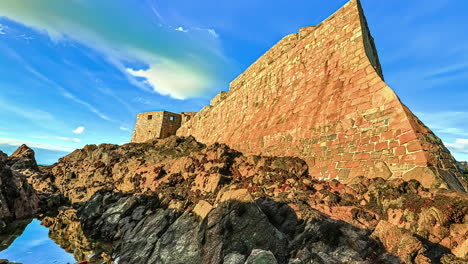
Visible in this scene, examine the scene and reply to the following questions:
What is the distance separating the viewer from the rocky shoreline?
5.27m

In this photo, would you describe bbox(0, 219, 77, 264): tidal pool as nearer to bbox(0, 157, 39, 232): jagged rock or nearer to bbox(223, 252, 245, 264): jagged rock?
bbox(0, 157, 39, 232): jagged rock

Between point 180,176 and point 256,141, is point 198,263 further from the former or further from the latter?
point 256,141

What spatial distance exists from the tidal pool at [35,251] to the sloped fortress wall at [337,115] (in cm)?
1229

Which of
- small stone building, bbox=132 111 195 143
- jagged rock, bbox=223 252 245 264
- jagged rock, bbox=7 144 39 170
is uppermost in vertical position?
small stone building, bbox=132 111 195 143

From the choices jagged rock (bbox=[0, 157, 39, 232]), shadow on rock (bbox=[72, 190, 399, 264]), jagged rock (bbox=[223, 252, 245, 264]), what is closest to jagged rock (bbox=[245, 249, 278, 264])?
shadow on rock (bbox=[72, 190, 399, 264])

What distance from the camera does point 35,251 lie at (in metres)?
11.7

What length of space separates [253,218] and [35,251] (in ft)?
42.1

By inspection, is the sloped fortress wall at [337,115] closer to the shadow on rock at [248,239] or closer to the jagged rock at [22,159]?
the shadow on rock at [248,239]

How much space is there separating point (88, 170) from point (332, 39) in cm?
2615

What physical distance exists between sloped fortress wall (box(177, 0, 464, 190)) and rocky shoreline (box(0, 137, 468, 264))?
868mm

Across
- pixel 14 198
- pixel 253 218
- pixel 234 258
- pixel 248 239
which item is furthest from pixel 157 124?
pixel 234 258

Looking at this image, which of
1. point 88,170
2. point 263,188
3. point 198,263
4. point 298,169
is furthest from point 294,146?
point 88,170

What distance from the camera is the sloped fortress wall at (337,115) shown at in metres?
7.88

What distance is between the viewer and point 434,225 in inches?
215
